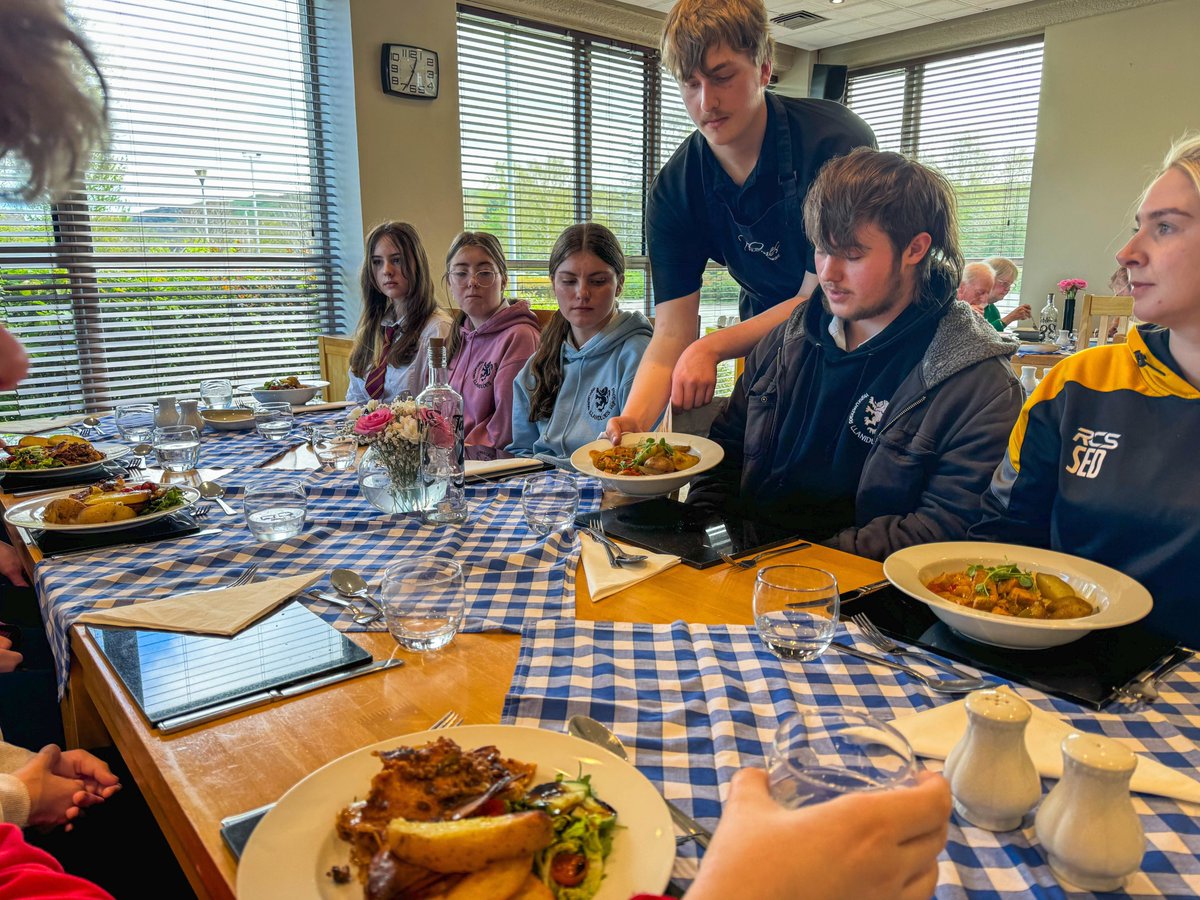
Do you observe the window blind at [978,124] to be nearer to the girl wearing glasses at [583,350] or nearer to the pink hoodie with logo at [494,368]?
the pink hoodie with logo at [494,368]

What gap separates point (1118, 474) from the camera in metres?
1.27

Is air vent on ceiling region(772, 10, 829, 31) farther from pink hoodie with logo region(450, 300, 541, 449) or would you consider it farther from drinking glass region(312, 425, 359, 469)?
drinking glass region(312, 425, 359, 469)

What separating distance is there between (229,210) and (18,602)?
3.09 m

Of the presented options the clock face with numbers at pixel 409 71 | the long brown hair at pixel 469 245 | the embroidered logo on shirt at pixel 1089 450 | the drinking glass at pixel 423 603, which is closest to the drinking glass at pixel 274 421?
the long brown hair at pixel 469 245

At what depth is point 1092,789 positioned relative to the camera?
0.58 meters

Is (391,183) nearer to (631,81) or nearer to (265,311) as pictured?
(265,311)

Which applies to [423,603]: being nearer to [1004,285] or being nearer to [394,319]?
[394,319]

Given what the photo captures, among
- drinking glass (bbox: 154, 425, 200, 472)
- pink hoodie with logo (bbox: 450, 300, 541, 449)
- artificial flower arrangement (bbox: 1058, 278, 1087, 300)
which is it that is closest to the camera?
drinking glass (bbox: 154, 425, 200, 472)

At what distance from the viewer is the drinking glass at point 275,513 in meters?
1.43

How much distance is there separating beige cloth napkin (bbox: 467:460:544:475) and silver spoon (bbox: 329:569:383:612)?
68 cm

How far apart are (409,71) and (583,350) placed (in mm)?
2757

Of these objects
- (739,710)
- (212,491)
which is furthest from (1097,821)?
(212,491)

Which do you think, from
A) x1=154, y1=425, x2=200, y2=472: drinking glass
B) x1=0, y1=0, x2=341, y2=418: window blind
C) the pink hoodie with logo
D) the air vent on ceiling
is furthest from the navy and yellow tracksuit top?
the air vent on ceiling

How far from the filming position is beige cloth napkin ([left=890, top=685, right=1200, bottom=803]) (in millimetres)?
691
